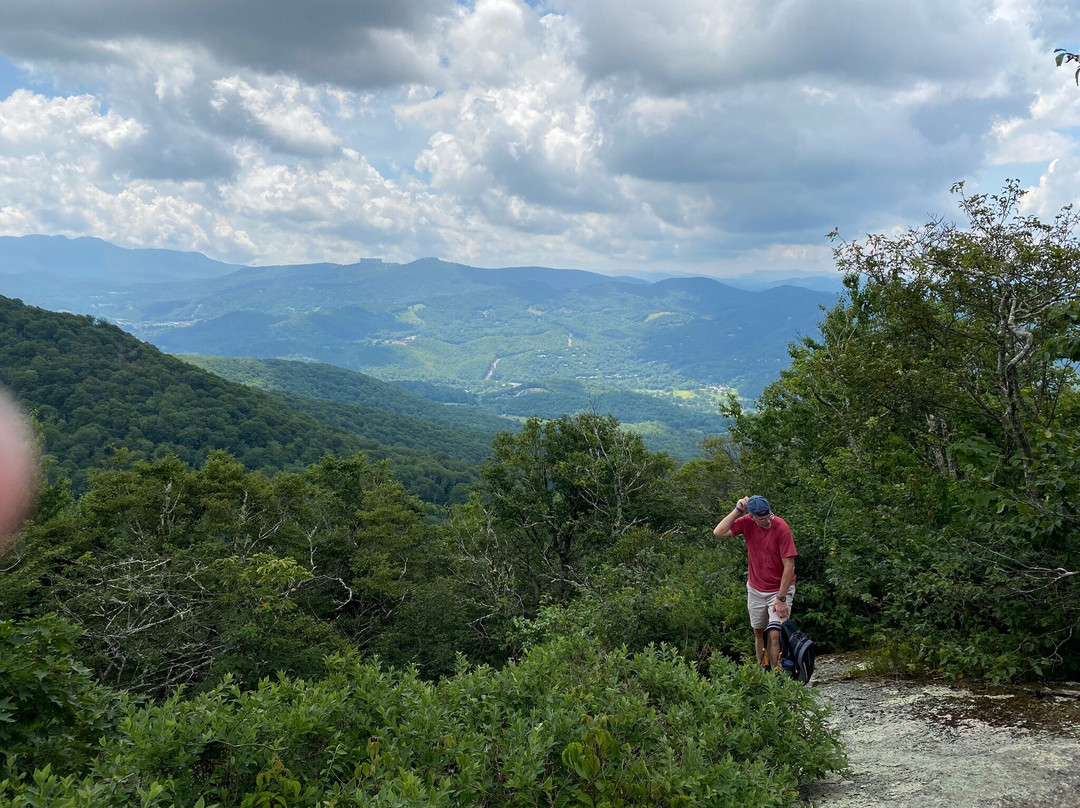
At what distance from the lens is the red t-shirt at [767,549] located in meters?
6.75

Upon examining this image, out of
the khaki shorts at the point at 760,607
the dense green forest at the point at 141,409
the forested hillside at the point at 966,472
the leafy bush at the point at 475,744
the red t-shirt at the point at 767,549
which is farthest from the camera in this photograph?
the dense green forest at the point at 141,409

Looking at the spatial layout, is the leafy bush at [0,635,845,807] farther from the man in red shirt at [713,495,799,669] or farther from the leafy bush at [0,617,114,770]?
the man in red shirt at [713,495,799,669]

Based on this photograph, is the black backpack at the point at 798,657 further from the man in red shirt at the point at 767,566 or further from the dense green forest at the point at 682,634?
the dense green forest at the point at 682,634

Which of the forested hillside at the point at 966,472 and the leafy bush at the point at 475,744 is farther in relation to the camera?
the forested hillside at the point at 966,472

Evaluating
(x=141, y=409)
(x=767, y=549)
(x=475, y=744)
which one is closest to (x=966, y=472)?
(x=767, y=549)

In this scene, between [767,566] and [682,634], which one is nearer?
[767,566]

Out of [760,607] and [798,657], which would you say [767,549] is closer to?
[760,607]

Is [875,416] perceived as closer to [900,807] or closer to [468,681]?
[900,807]

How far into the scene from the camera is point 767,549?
6.86m

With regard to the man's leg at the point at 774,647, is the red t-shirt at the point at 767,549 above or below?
above

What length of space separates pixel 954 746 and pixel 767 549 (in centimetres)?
255

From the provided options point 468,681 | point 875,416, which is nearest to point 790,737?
point 468,681

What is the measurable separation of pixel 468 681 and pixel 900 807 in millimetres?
2558

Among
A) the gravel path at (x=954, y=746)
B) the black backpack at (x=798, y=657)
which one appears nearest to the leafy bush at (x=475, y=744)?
the gravel path at (x=954, y=746)
